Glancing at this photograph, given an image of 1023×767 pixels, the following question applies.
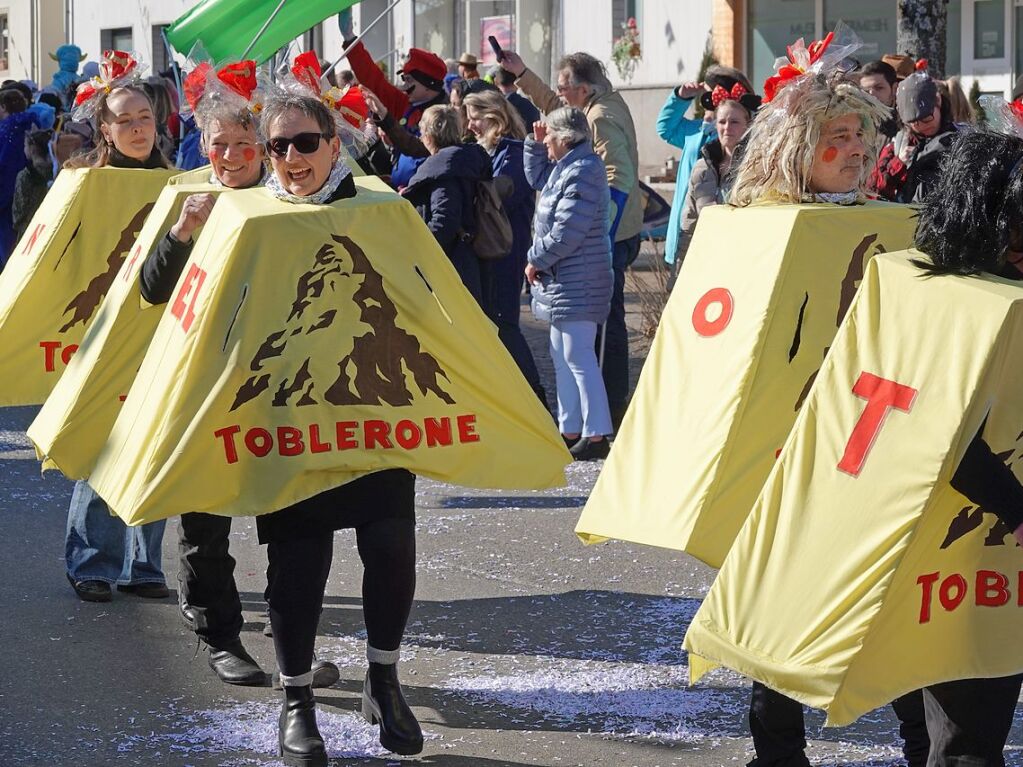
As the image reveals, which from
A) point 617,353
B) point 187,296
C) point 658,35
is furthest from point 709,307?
point 658,35

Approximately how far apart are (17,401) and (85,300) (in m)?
0.46

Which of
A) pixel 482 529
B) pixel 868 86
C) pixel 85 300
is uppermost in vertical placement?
pixel 868 86

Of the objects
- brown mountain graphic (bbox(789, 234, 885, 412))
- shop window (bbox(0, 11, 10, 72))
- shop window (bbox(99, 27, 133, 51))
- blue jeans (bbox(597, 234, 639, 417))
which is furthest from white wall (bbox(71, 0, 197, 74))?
brown mountain graphic (bbox(789, 234, 885, 412))

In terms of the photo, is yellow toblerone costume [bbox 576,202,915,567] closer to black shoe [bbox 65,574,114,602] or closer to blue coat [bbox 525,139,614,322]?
black shoe [bbox 65,574,114,602]

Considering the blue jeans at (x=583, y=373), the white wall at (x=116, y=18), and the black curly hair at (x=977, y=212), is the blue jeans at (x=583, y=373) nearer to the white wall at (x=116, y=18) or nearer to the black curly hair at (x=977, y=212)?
the black curly hair at (x=977, y=212)

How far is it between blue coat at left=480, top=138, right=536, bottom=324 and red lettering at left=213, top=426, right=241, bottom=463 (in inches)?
190

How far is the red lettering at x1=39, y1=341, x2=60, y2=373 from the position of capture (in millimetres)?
5777

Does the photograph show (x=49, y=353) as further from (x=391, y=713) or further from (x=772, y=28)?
(x=772, y=28)

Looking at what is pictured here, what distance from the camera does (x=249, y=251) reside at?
4.19m

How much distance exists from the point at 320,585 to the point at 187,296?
0.85 metres

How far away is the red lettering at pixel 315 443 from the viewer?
4.21 meters

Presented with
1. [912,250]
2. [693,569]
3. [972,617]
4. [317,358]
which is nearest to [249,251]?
[317,358]

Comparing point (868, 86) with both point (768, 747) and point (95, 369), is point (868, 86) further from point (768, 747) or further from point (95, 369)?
point (768, 747)

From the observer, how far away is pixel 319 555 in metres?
4.28
